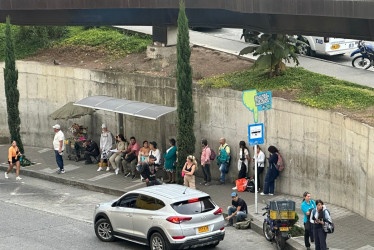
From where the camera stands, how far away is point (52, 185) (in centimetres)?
2811

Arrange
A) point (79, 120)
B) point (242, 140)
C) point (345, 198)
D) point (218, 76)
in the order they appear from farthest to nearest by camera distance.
A: point (79, 120) → point (218, 76) → point (242, 140) → point (345, 198)

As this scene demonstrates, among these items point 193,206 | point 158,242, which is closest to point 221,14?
point 193,206

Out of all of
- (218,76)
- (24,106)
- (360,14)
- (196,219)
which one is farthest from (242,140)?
(24,106)

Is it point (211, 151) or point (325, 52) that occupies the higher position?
point (325, 52)

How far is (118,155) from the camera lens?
28.3 metres

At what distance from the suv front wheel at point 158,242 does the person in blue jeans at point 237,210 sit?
2986 millimetres

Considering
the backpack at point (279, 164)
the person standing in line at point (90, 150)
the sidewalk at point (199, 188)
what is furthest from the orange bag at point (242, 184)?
the person standing in line at point (90, 150)

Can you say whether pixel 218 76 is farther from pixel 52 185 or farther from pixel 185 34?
pixel 52 185

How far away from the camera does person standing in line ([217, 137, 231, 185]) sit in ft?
85.4

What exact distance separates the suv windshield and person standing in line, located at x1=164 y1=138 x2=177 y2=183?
6.86m

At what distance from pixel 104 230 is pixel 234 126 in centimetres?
654

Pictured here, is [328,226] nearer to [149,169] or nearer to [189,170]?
[189,170]

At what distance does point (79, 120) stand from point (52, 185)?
13.2 feet

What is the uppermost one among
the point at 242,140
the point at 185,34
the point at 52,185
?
the point at 185,34
